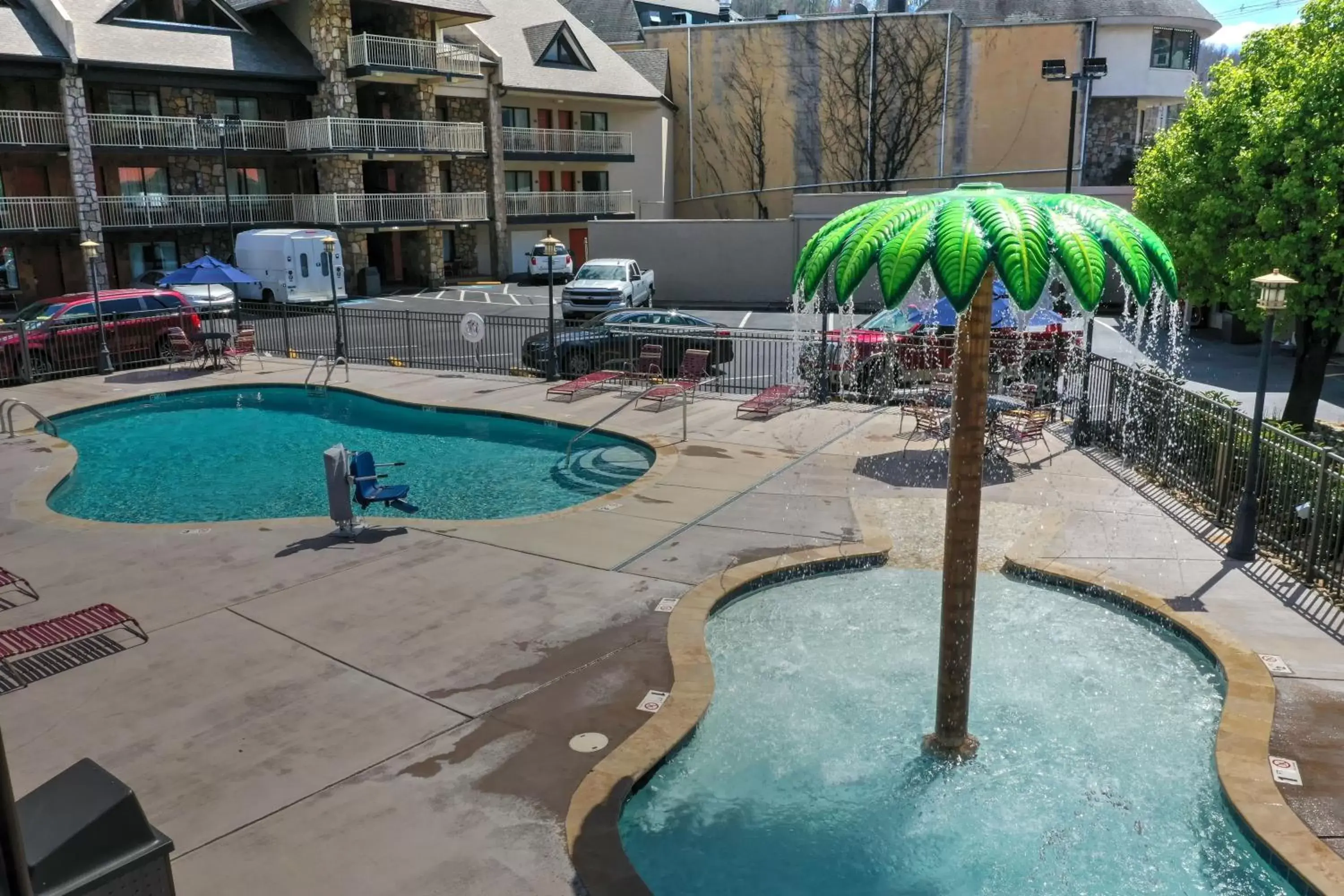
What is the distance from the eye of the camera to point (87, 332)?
930 inches

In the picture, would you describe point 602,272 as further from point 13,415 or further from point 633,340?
point 13,415

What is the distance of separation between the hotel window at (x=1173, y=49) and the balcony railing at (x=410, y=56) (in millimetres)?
30394

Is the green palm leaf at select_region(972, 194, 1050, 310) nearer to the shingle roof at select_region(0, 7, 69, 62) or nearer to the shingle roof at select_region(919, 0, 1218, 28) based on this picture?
the shingle roof at select_region(0, 7, 69, 62)

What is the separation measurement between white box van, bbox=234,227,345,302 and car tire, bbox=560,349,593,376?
49.5 feet

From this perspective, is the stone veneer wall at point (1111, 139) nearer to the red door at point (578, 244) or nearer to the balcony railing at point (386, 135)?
the red door at point (578, 244)

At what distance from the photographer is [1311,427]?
16859 millimetres

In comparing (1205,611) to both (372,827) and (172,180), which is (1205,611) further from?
(172,180)

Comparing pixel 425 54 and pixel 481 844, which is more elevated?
pixel 425 54

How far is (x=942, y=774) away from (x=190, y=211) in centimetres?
3796

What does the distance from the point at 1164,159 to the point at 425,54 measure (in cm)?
3158

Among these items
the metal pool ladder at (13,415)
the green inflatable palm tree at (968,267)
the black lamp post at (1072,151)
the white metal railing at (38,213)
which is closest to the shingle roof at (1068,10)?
the black lamp post at (1072,151)

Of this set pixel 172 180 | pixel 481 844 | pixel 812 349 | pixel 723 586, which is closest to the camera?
pixel 481 844

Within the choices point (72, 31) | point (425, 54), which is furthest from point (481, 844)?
point (425, 54)

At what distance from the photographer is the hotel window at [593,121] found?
50.6m
